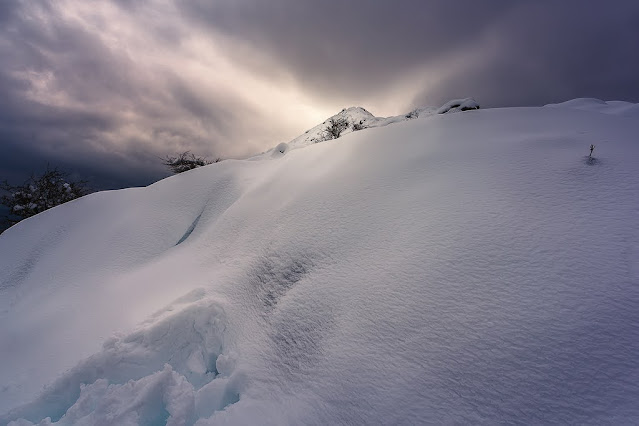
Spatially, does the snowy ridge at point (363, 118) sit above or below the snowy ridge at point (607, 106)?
above

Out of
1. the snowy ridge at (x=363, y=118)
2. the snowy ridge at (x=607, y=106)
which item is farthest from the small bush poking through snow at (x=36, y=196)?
the snowy ridge at (x=607, y=106)

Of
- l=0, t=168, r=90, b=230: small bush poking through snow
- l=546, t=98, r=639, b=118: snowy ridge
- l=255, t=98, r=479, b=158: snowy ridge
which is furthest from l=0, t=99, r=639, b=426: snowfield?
l=0, t=168, r=90, b=230: small bush poking through snow

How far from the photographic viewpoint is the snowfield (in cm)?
145

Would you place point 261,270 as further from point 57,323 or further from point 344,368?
point 57,323

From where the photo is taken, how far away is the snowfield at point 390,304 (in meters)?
1.45

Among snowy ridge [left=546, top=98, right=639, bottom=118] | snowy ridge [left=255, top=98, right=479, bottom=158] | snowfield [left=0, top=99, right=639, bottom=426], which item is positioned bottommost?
snowfield [left=0, top=99, right=639, bottom=426]

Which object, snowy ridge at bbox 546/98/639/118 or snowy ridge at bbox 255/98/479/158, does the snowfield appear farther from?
snowy ridge at bbox 255/98/479/158

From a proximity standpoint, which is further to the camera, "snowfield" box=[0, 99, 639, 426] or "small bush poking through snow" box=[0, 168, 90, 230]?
"small bush poking through snow" box=[0, 168, 90, 230]

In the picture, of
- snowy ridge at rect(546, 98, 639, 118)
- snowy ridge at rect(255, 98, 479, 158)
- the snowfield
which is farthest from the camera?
snowy ridge at rect(255, 98, 479, 158)

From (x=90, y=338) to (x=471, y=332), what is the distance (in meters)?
3.83

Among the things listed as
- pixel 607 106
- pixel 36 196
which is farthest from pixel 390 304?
pixel 36 196

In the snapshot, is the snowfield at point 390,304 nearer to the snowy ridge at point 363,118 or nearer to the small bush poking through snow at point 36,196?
the snowy ridge at point 363,118

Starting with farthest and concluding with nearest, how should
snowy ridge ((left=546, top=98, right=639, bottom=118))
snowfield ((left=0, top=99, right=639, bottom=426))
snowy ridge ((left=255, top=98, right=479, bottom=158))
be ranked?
snowy ridge ((left=255, top=98, right=479, bottom=158)) < snowy ridge ((left=546, top=98, right=639, bottom=118)) < snowfield ((left=0, top=99, right=639, bottom=426))

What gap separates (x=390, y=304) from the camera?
201 centimetres
